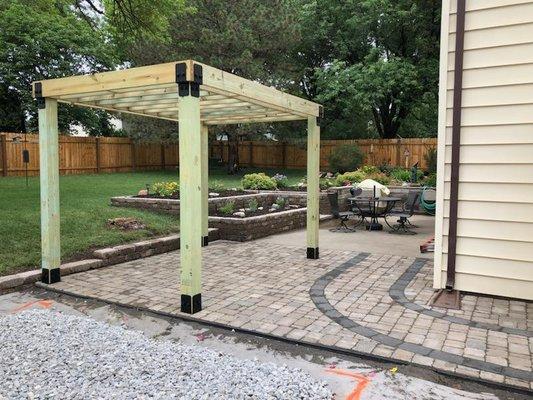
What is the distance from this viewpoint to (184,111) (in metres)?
3.91

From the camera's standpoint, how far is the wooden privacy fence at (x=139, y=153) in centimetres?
1627

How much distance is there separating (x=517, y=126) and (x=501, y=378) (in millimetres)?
2646

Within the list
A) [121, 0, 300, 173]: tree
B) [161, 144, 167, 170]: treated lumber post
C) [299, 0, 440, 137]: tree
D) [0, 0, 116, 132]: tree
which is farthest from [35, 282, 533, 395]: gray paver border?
[161, 144, 167, 170]: treated lumber post

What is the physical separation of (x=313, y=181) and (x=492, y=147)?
8.14 feet

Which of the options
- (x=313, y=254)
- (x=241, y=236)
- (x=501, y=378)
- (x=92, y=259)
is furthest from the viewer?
(x=241, y=236)

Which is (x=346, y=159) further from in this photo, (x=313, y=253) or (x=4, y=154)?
(x=4, y=154)

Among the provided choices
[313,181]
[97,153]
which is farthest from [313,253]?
[97,153]

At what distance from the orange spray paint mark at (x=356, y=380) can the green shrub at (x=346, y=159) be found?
1479 centimetres

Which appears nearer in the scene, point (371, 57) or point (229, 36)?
point (229, 36)

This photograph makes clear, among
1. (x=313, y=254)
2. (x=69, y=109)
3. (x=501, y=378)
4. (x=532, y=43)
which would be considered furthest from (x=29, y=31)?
(x=501, y=378)

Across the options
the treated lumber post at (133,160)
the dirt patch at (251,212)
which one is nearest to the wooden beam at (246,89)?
the dirt patch at (251,212)

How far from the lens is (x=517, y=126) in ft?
14.5

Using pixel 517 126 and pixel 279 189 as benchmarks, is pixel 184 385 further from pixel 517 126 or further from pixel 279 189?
pixel 279 189

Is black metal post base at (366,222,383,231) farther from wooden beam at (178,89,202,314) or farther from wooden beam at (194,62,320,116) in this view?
wooden beam at (178,89,202,314)
